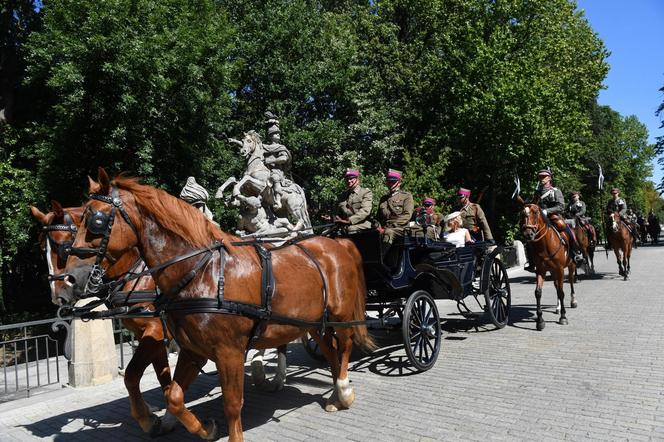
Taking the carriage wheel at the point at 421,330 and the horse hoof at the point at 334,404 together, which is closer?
the horse hoof at the point at 334,404

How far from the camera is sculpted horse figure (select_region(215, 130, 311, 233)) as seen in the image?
8.53 meters

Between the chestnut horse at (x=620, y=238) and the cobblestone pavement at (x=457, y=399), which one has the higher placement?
the chestnut horse at (x=620, y=238)

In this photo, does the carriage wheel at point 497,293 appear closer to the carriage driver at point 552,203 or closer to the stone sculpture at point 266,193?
the carriage driver at point 552,203

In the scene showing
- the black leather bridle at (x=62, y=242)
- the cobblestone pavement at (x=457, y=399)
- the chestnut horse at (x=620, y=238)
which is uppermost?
the black leather bridle at (x=62, y=242)

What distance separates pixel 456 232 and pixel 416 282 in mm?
1965

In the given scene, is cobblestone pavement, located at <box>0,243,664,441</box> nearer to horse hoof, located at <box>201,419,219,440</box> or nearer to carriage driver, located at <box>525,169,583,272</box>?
horse hoof, located at <box>201,419,219,440</box>

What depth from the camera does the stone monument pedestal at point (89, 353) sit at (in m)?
6.97

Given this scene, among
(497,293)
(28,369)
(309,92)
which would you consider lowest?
(28,369)

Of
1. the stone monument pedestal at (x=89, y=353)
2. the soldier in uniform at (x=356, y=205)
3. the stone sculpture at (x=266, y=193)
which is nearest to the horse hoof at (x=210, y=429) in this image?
the soldier in uniform at (x=356, y=205)

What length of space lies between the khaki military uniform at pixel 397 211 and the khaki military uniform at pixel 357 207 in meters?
0.33

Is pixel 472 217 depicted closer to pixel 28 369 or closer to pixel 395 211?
pixel 395 211

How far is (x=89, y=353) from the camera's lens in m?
7.04

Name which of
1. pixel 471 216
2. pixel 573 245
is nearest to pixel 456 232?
pixel 471 216

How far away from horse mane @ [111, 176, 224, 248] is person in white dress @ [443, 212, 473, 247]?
566 centimetres
